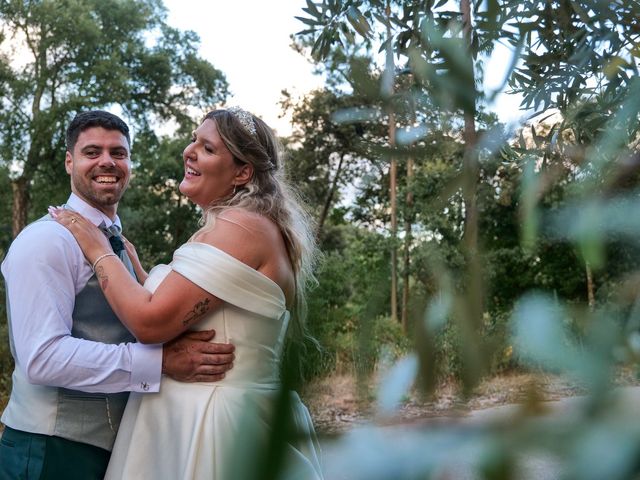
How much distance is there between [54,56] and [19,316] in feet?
62.5

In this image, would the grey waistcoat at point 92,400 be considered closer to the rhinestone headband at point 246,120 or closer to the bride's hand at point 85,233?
the bride's hand at point 85,233

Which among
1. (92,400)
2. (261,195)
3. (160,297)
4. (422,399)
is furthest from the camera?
(261,195)

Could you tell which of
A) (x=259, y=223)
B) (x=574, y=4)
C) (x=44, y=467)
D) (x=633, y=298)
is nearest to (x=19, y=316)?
(x=44, y=467)

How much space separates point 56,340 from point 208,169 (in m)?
0.59

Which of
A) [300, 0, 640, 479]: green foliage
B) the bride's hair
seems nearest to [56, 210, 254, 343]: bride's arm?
the bride's hair

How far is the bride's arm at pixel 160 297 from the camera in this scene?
1.61 metres

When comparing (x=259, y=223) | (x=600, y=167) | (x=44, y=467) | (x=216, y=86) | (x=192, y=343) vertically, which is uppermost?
(x=216, y=86)

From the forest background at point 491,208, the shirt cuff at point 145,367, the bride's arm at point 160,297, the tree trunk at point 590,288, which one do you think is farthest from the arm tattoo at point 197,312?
the tree trunk at point 590,288

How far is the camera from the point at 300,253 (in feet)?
6.46

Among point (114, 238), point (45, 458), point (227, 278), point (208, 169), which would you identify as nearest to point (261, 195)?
point (208, 169)

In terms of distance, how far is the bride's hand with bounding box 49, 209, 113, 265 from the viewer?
5.90ft

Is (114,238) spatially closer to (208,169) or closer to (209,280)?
(208,169)

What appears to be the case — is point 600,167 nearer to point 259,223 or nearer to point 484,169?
point 484,169

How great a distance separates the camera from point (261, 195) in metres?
1.97
